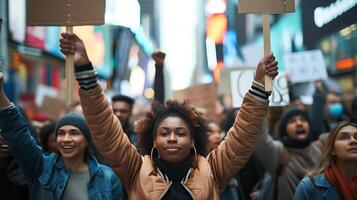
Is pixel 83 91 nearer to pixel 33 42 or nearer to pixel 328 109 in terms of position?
pixel 328 109

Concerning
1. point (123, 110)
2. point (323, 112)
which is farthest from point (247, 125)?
point (323, 112)

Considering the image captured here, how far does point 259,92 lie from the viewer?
2.95 m

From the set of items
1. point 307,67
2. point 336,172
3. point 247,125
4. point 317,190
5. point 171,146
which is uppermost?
point 307,67

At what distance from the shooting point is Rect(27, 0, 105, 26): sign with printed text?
3.08 m

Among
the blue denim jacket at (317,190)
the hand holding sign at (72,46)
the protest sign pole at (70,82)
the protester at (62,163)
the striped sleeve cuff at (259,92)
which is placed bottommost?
the blue denim jacket at (317,190)

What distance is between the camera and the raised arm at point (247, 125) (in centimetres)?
293

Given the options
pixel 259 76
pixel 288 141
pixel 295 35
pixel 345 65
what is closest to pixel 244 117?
pixel 259 76

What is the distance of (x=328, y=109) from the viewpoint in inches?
241

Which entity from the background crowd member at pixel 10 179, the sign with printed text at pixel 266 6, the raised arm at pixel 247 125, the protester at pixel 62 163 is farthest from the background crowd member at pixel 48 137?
the sign with printed text at pixel 266 6

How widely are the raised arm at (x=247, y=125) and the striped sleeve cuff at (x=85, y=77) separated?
2.89 ft

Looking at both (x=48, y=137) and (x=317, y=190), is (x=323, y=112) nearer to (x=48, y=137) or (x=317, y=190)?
(x=317, y=190)

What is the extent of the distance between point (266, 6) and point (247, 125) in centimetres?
78

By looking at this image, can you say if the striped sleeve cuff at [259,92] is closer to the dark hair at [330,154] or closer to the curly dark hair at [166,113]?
the curly dark hair at [166,113]

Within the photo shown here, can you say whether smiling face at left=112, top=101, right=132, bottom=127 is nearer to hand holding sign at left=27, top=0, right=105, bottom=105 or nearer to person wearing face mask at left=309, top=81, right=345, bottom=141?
hand holding sign at left=27, top=0, right=105, bottom=105
